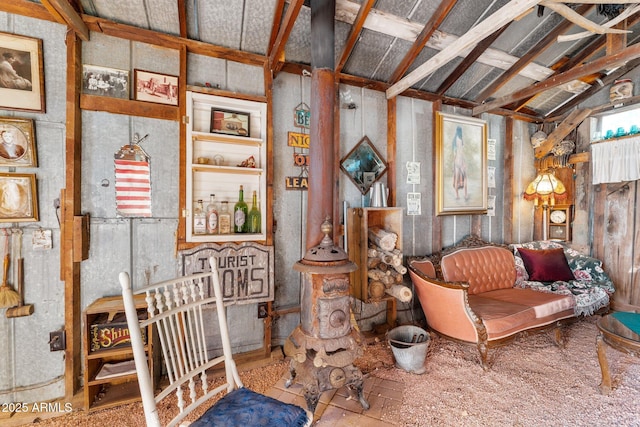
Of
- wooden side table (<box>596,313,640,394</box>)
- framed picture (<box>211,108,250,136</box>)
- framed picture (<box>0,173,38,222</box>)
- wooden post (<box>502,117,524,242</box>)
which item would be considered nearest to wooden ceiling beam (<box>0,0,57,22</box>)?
framed picture (<box>0,173,38,222</box>)

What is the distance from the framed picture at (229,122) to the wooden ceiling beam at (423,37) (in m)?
1.71

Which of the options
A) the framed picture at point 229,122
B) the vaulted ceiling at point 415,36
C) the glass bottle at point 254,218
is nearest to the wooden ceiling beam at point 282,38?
the vaulted ceiling at point 415,36

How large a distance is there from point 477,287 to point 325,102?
2739 millimetres

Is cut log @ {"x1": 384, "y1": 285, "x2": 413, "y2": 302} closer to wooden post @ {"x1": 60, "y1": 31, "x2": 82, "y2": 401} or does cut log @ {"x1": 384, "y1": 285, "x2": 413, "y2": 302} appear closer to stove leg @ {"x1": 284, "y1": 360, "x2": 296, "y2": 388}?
stove leg @ {"x1": 284, "y1": 360, "x2": 296, "y2": 388}

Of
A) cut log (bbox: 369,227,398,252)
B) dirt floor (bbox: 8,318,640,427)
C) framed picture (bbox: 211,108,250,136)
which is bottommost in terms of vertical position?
dirt floor (bbox: 8,318,640,427)

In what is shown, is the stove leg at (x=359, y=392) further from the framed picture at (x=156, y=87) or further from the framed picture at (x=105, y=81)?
the framed picture at (x=105, y=81)

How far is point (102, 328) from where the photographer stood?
6.34 feet

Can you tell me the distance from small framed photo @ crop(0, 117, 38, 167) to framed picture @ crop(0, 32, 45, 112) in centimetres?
11

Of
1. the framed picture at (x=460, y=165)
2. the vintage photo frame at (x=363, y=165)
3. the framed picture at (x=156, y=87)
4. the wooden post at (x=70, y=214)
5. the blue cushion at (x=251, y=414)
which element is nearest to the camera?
the blue cushion at (x=251, y=414)

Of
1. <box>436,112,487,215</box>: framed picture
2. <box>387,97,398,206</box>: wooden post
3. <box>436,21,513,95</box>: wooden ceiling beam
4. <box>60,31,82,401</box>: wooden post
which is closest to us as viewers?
<box>60,31,82,401</box>: wooden post

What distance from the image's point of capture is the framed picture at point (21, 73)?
1935 millimetres

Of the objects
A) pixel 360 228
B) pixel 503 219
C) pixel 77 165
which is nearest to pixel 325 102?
pixel 360 228

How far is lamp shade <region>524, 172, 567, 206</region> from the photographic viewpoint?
4.05 m

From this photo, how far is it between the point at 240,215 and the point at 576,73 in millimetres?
3623
